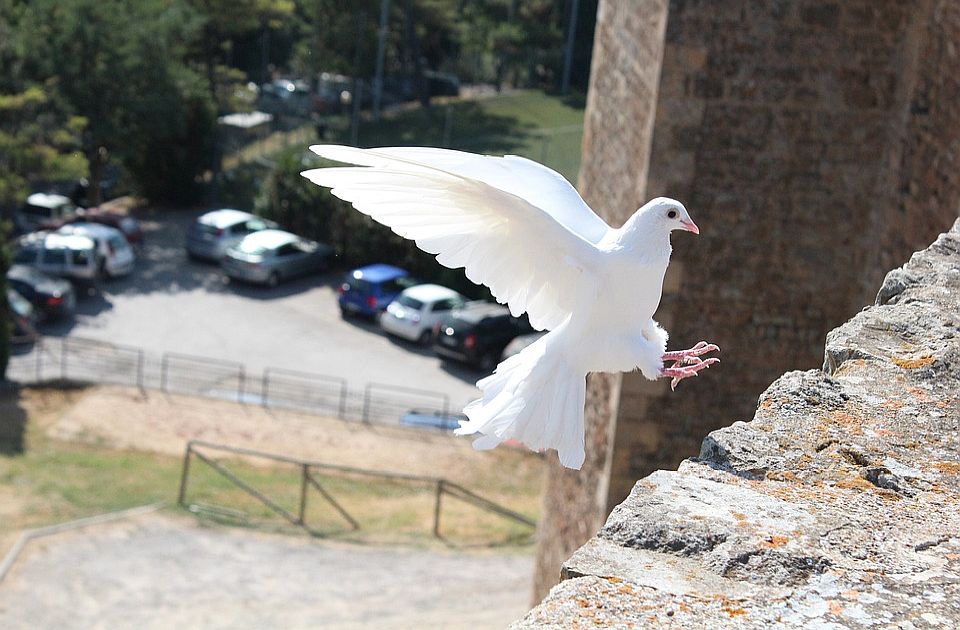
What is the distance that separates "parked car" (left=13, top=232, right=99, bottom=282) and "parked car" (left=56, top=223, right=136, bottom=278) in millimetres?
717

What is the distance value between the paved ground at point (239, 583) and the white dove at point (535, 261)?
368 inches

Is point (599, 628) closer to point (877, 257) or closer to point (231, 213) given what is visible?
point (877, 257)

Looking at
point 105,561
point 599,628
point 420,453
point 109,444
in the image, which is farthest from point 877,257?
point 109,444

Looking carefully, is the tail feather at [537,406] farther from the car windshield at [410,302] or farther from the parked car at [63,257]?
the parked car at [63,257]

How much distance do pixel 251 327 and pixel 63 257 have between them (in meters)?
4.05

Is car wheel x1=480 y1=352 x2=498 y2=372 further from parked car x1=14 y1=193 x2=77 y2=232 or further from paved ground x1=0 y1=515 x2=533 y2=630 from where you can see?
parked car x1=14 y1=193 x2=77 y2=232

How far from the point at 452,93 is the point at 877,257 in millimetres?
30184

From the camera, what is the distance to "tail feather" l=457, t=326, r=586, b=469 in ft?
14.0

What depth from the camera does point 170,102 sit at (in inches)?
1261

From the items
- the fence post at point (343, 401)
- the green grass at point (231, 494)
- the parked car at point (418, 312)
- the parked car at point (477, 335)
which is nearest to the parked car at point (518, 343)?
the parked car at point (477, 335)

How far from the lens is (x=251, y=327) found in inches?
1046

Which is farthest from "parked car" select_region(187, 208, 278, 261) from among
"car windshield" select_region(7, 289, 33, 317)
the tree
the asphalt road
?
"car windshield" select_region(7, 289, 33, 317)

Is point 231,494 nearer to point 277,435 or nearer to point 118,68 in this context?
point 277,435

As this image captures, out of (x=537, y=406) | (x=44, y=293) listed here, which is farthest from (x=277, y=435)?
(x=537, y=406)
